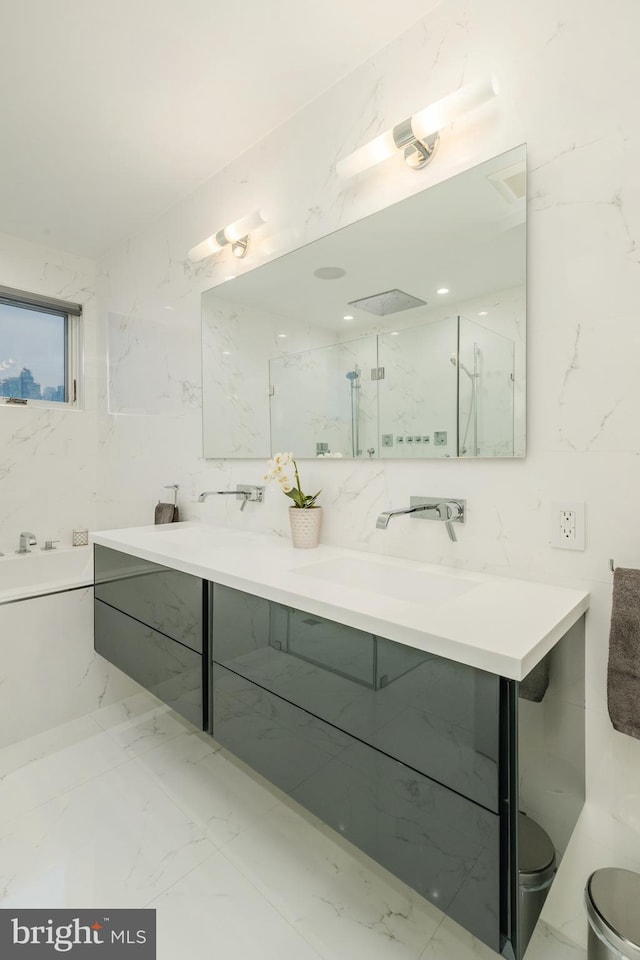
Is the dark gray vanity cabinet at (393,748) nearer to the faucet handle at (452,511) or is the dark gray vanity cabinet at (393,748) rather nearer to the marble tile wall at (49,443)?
the faucet handle at (452,511)

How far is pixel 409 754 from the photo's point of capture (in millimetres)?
973

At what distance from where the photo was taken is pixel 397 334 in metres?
1.56

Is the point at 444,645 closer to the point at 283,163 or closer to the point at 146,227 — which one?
the point at 283,163

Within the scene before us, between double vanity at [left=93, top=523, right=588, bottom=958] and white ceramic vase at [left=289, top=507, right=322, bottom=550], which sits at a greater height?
white ceramic vase at [left=289, top=507, right=322, bottom=550]

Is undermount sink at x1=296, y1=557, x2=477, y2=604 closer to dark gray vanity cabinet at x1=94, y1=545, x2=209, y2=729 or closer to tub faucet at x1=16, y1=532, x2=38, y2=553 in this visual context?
dark gray vanity cabinet at x1=94, y1=545, x2=209, y2=729

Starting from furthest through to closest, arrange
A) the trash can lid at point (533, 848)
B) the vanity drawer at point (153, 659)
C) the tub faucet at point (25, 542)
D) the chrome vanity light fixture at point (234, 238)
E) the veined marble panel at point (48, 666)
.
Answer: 1. the tub faucet at point (25, 542)
2. the veined marble panel at point (48, 666)
3. the chrome vanity light fixture at point (234, 238)
4. the vanity drawer at point (153, 659)
5. the trash can lid at point (533, 848)

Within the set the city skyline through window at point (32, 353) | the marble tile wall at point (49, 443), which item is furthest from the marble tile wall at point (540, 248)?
the city skyline through window at point (32, 353)

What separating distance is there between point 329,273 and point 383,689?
54.9 inches

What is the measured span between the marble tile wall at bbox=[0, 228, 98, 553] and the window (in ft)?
0.25

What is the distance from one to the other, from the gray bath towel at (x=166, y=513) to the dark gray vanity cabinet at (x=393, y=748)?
45.9 inches

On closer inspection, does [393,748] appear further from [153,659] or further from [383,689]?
[153,659]

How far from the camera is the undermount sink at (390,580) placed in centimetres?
132

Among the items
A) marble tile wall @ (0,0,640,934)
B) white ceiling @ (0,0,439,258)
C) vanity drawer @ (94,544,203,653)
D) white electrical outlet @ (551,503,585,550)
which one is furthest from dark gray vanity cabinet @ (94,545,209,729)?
white ceiling @ (0,0,439,258)

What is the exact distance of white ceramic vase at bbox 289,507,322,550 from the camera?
5.68 feet
